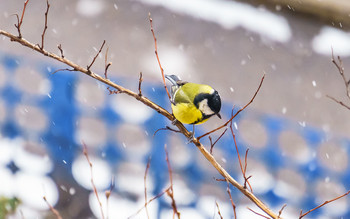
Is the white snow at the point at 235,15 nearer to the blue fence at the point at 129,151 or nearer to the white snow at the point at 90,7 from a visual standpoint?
the white snow at the point at 90,7

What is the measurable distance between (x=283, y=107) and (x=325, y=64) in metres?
0.82

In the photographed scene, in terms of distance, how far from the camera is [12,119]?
14.2 feet

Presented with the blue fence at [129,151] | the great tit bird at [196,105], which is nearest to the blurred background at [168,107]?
the blue fence at [129,151]

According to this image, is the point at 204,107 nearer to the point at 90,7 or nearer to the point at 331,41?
the point at 90,7

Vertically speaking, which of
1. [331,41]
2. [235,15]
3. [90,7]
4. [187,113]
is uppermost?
[331,41]

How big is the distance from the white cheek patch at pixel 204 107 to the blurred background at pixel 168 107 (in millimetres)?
2312

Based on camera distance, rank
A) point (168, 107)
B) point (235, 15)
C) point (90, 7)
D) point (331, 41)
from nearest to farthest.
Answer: point (168, 107) → point (90, 7) → point (235, 15) → point (331, 41)

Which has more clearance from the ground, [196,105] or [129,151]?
[129,151]

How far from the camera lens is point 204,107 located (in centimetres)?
164

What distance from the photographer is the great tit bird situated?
160cm

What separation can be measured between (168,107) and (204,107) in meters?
2.63

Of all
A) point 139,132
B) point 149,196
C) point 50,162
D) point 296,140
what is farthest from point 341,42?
point 50,162

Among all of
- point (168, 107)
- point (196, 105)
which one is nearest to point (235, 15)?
point (168, 107)

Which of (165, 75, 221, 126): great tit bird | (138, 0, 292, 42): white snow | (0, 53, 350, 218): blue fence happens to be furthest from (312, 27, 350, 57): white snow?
(165, 75, 221, 126): great tit bird
